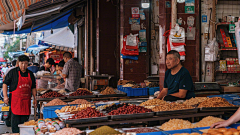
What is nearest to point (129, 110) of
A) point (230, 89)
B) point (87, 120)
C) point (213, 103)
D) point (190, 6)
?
point (87, 120)

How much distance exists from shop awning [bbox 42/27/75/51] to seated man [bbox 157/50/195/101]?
12.2m

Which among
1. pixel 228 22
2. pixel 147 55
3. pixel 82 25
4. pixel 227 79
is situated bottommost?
pixel 227 79

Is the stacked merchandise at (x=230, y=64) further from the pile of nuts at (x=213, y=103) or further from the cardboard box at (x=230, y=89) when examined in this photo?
the pile of nuts at (x=213, y=103)

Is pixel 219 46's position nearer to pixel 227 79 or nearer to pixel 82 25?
pixel 227 79

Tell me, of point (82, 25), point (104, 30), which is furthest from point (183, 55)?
point (82, 25)

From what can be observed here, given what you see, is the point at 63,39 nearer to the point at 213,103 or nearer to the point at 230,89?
the point at 230,89

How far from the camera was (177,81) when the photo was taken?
5.12 m

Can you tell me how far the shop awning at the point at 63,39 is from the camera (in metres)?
16.3

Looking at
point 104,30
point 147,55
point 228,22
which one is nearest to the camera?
point 228,22

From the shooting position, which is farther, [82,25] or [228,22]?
[82,25]

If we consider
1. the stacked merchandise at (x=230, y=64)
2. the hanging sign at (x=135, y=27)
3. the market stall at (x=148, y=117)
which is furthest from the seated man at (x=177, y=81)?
the hanging sign at (x=135, y=27)

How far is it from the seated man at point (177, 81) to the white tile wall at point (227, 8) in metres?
3.05

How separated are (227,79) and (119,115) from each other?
16.3 feet

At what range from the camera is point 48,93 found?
671 centimetres
